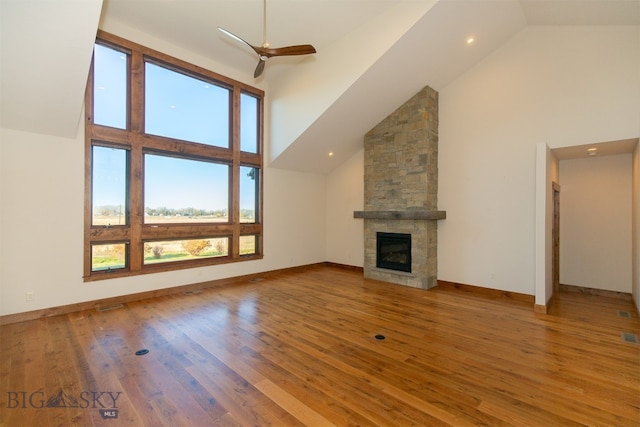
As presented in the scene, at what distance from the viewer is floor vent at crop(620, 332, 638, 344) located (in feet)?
10.5

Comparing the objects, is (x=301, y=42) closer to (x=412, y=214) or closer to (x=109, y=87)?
(x=109, y=87)

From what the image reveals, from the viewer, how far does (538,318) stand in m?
3.93

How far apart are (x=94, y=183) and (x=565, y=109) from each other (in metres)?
7.70

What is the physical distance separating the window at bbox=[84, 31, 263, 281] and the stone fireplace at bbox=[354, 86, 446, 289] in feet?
8.70

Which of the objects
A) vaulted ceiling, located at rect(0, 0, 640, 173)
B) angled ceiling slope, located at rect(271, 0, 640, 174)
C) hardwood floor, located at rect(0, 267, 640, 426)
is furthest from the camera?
angled ceiling slope, located at rect(271, 0, 640, 174)

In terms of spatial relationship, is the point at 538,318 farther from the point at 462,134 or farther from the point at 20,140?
the point at 20,140

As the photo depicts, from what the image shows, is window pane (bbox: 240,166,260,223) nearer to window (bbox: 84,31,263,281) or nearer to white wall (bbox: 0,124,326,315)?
window (bbox: 84,31,263,281)

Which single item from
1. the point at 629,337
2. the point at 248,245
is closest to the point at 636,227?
the point at 629,337

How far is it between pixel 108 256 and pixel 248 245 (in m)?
2.60

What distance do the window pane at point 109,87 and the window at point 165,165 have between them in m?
0.01

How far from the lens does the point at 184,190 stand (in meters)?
5.39

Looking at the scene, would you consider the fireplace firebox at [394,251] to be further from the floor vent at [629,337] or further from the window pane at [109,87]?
the window pane at [109,87]

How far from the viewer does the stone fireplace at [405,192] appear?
18.2 feet

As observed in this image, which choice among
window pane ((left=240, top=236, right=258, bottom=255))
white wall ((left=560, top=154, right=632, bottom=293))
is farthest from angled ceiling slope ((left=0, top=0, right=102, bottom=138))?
white wall ((left=560, top=154, right=632, bottom=293))
